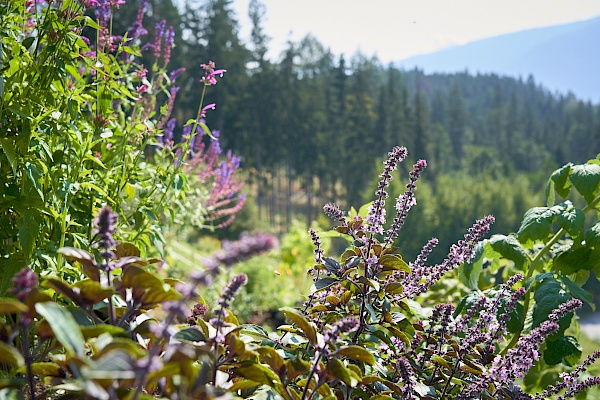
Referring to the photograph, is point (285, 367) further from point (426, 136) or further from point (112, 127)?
point (426, 136)

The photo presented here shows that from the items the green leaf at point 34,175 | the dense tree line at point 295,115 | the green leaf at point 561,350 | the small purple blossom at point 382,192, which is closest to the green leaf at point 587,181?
the green leaf at point 561,350

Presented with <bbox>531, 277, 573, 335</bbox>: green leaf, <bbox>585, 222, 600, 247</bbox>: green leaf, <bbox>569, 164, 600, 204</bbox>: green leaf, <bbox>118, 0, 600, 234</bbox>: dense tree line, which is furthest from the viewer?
<bbox>118, 0, 600, 234</bbox>: dense tree line

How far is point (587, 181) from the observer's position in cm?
179

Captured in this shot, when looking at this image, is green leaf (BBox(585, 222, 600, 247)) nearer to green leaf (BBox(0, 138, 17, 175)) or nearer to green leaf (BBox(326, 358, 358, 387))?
green leaf (BBox(326, 358, 358, 387))

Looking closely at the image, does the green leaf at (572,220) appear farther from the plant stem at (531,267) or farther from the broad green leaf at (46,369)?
the broad green leaf at (46,369)

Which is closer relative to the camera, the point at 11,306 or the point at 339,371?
the point at 11,306

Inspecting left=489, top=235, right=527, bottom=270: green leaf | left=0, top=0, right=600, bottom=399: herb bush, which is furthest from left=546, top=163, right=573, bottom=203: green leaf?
left=489, top=235, right=527, bottom=270: green leaf

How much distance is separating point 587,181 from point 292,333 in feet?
3.88

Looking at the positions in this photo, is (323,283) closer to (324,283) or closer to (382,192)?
(324,283)

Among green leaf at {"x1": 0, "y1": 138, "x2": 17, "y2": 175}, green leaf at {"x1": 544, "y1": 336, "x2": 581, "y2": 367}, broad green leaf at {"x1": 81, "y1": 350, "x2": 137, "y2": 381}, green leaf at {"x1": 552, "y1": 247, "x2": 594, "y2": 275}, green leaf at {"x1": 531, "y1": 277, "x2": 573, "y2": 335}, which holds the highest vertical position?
green leaf at {"x1": 0, "y1": 138, "x2": 17, "y2": 175}

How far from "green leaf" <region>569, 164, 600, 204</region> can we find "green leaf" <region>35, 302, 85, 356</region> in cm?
165

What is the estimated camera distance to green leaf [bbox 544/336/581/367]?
1.61 metres

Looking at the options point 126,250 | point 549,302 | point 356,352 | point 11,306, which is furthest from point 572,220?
point 11,306

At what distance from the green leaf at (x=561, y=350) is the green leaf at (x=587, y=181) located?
49cm
